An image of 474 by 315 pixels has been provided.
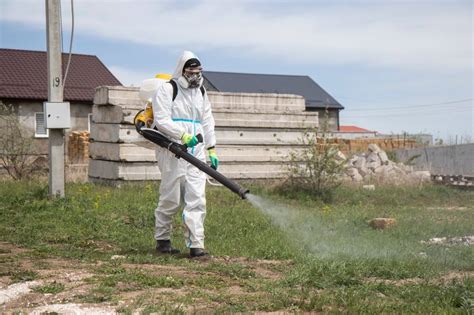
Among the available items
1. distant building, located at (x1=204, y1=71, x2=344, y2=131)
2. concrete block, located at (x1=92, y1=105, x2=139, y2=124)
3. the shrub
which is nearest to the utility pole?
concrete block, located at (x1=92, y1=105, x2=139, y2=124)

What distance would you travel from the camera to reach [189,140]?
7.46m

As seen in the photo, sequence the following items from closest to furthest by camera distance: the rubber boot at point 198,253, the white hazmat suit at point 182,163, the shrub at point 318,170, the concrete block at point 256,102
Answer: the rubber boot at point 198,253 → the white hazmat suit at point 182,163 → the shrub at point 318,170 → the concrete block at point 256,102

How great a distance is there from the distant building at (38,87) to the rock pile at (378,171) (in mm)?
15055

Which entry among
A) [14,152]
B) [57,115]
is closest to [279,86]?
[14,152]

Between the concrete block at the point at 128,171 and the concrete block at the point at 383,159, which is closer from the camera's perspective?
the concrete block at the point at 128,171

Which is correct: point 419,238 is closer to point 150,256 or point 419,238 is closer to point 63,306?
point 150,256

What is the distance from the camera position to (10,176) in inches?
669

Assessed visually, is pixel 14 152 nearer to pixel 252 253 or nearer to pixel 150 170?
pixel 150 170

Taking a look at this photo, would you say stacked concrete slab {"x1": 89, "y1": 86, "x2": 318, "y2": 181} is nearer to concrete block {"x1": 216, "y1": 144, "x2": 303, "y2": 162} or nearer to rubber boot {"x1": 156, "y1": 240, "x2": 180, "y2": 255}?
concrete block {"x1": 216, "y1": 144, "x2": 303, "y2": 162}

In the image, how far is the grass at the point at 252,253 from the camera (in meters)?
5.37

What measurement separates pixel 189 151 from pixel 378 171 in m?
12.9

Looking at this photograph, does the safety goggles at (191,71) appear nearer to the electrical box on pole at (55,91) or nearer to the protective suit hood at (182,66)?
the protective suit hood at (182,66)

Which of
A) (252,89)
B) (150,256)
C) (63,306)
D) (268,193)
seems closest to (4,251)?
(150,256)

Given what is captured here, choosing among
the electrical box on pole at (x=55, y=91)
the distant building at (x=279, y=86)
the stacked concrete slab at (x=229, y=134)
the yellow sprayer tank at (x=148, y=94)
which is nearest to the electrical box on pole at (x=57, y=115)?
the electrical box on pole at (x=55, y=91)
